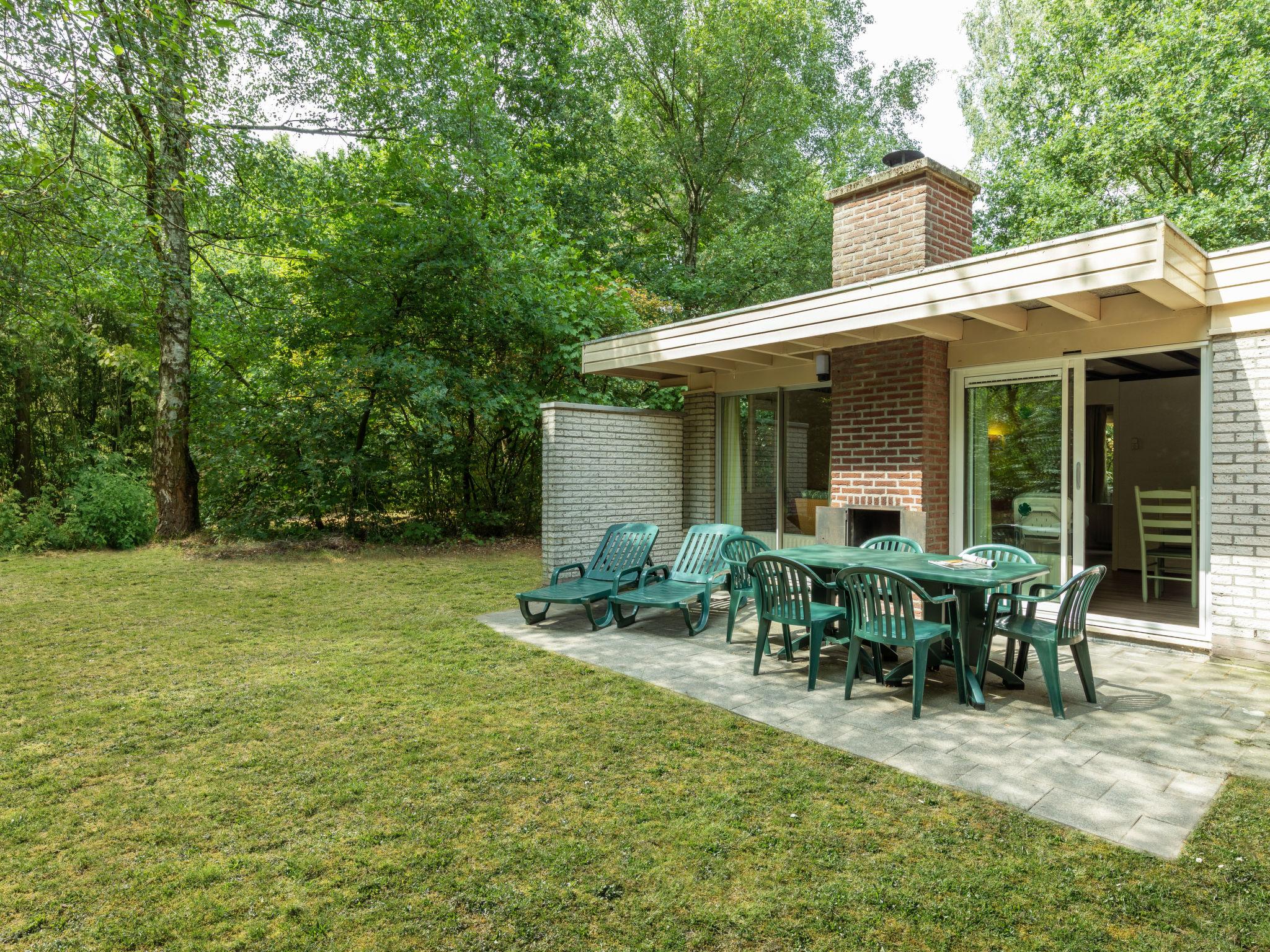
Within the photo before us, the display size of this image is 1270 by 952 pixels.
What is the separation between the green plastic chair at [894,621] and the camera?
12.3 ft

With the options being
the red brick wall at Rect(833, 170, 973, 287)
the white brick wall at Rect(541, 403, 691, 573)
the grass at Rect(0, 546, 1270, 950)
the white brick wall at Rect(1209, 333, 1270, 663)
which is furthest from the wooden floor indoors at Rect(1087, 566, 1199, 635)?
the white brick wall at Rect(541, 403, 691, 573)

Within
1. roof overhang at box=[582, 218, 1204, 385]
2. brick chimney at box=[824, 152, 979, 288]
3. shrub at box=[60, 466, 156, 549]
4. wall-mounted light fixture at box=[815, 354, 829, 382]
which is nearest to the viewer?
roof overhang at box=[582, 218, 1204, 385]

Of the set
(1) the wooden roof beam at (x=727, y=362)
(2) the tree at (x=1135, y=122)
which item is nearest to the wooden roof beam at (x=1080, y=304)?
(1) the wooden roof beam at (x=727, y=362)

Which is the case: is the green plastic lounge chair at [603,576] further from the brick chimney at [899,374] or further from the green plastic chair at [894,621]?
the green plastic chair at [894,621]

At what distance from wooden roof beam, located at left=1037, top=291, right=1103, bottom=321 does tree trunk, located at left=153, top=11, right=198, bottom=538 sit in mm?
10054

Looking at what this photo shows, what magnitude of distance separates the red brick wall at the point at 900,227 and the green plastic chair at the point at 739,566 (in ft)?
8.80

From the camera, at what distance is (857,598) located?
397 cm

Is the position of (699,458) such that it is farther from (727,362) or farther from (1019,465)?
(1019,465)

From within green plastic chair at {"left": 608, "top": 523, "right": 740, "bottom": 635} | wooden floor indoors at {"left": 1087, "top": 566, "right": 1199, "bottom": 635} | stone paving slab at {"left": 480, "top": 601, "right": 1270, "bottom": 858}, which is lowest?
stone paving slab at {"left": 480, "top": 601, "right": 1270, "bottom": 858}

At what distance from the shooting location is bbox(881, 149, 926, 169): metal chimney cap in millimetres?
6441

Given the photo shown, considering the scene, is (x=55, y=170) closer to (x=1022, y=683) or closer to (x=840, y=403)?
(x=840, y=403)

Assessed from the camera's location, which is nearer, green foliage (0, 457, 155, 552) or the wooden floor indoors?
the wooden floor indoors

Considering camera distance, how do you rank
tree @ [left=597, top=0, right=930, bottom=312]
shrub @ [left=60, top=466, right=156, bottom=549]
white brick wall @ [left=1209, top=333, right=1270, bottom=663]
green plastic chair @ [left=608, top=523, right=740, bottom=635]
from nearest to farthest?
1. white brick wall @ [left=1209, top=333, right=1270, bottom=663]
2. green plastic chair @ [left=608, top=523, right=740, bottom=635]
3. shrub @ [left=60, top=466, right=156, bottom=549]
4. tree @ [left=597, top=0, right=930, bottom=312]

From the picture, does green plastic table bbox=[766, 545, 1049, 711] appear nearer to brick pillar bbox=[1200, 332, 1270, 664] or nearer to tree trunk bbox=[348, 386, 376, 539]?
brick pillar bbox=[1200, 332, 1270, 664]
